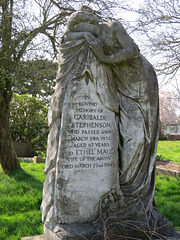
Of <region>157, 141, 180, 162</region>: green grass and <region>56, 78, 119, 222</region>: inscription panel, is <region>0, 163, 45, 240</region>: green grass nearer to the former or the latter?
<region>56, 78, 119, 222</region>: inscription panel

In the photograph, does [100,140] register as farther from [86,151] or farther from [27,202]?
[27,202]

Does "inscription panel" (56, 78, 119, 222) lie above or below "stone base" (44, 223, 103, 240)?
above

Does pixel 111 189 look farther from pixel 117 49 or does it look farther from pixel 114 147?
pixel 117 49

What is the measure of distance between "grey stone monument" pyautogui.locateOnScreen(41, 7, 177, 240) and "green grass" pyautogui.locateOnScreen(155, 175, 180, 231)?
120cm

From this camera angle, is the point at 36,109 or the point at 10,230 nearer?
the point at 10,230

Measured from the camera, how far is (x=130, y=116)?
3.32m

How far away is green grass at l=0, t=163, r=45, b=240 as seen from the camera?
3.97 meters

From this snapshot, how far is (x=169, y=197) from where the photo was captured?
564 cm

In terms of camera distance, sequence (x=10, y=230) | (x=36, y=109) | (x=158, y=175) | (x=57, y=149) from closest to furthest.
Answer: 1. (x=57, y=149)
2. (x=10, y=230)
3. (x=158, y=175)
4. (x=36, y=109)

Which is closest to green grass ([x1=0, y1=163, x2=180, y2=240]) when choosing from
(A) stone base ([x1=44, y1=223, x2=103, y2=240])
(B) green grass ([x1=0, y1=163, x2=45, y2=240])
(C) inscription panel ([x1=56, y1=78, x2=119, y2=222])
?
(B) green grass ([x1=0, y1=163, x2=45, y2=240])

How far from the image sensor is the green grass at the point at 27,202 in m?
4.04

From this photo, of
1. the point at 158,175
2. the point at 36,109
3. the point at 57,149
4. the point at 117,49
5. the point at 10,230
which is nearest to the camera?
the point at 57,149

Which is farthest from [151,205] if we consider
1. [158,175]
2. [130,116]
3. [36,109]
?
[36,109]

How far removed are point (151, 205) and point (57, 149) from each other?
143 cm
